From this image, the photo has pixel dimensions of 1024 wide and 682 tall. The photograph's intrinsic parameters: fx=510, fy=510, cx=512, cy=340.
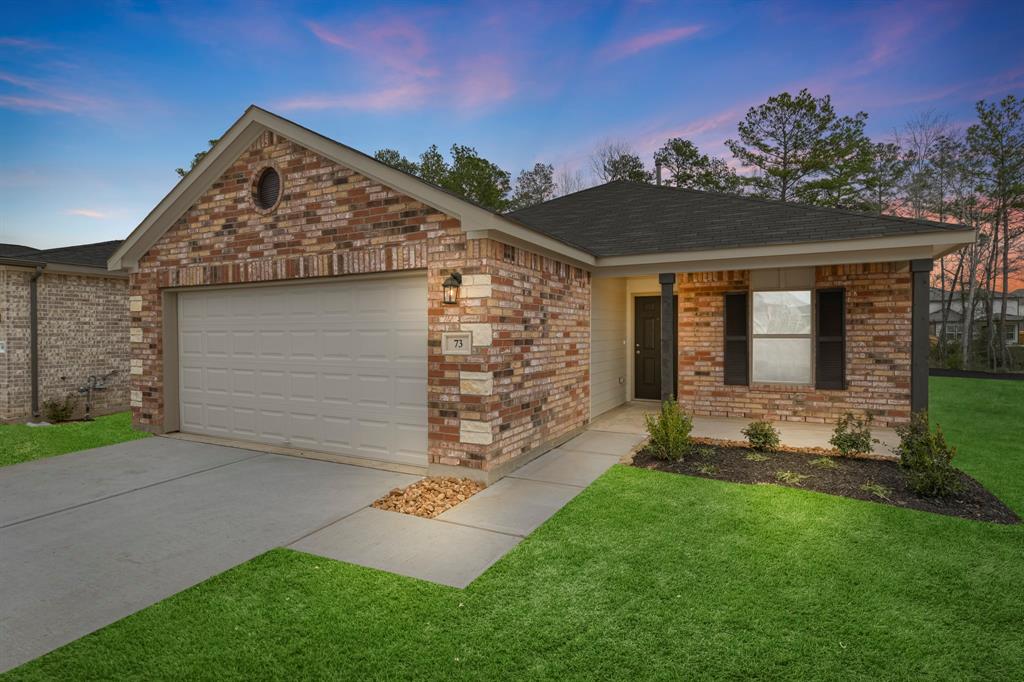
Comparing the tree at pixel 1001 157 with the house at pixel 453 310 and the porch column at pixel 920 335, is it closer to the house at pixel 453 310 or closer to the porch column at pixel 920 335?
the house at pixel 453 310

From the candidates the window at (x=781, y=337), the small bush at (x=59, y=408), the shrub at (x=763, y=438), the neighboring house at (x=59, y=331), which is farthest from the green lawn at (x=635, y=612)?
the neighboring house at (x=59, y=331)

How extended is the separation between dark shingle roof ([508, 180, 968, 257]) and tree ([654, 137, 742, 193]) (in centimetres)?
1493

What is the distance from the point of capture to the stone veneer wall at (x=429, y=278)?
5.74 meters

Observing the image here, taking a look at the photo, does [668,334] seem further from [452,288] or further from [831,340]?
[452,288]

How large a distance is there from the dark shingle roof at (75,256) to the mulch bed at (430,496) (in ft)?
32.0

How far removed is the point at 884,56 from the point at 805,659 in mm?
16435

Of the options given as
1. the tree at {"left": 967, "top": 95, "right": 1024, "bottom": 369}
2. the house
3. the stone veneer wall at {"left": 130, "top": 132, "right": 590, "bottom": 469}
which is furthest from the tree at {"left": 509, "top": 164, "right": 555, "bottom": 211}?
the stone veneer wall at {"left": 130, "top": 132, "right": 590, "bottom": 469}

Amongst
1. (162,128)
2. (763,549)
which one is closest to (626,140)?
(162,128)

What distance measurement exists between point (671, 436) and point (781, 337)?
3.89 meters

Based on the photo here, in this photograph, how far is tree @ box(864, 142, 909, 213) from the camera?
920 inches

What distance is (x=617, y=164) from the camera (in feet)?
88.5

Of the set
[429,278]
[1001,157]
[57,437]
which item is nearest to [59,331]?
[57,437]

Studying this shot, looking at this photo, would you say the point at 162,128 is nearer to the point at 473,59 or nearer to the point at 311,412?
the point at 473,59

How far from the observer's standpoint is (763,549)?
396 centimetres
